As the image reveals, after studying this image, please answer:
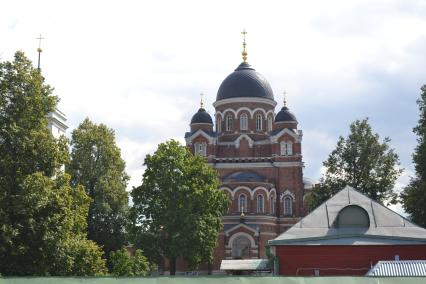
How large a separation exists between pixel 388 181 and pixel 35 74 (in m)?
28.6

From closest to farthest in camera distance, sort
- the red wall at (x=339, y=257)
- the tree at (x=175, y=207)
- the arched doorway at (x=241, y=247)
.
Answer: the red wall at (x=339, y=257) < the tree at (x=175, y=207) < the arched doorway at (x=241, y=247)

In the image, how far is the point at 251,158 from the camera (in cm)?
6384

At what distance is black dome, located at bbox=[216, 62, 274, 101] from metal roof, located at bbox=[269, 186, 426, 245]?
1394 inches

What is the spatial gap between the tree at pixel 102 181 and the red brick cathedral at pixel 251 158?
1449 centimetres

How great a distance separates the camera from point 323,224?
30469 millimetres

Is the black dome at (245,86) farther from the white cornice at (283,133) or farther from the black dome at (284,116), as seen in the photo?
the white cornice at (283,133)

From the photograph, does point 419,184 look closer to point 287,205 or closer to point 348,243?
point 348,243

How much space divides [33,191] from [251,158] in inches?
1608

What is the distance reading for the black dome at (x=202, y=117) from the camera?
6544 centimetres

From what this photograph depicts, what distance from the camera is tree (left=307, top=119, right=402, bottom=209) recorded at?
46938 millimetres

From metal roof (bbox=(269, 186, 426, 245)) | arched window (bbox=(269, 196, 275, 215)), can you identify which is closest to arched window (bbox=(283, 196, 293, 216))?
arched window (bbox=(269, 196, 275, 215))

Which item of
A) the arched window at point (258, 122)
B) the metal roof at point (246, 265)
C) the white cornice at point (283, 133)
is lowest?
the metal roof at point (246, 265)

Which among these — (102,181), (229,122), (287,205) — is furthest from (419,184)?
(229,122)

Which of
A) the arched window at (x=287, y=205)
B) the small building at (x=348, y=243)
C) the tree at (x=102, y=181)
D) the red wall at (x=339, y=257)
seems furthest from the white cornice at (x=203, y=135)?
the red wall at (x=339, y=257)
